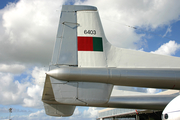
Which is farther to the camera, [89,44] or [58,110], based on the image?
[58,110]

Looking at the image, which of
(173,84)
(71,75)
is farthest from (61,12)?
(173,84)

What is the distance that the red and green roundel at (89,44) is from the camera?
8.81m

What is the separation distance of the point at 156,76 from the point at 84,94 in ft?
12.1

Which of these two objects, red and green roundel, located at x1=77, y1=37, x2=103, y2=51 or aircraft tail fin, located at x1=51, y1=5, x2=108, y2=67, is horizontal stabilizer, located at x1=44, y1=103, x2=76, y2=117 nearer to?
aircraft tail fin, located at x1=51, y1=5, x2=108, y2=67

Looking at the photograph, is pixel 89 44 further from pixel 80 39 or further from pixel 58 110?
A: pixel 58 110

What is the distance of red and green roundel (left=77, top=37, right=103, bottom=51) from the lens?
28.9 feet

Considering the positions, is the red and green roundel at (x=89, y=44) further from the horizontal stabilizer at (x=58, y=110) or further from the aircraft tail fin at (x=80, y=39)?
the horizontal stabilizer at (x=58, y=110)

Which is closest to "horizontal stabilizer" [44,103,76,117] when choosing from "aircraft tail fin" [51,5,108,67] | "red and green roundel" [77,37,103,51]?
"aircraft tail fin" [51,5,108,67]

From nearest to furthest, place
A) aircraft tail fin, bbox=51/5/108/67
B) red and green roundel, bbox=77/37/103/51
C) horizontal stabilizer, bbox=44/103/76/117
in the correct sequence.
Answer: aircraft tail fin, bbox=51/5/108/67 < red and green roundel, bbox=77/37/103/51 < horizontal stabilizer, bbox=44/103/76/117

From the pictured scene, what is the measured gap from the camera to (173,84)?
27.3 ft

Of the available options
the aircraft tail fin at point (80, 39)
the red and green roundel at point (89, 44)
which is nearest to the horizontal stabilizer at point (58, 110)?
the aircraft tail fin at point (80, 39)

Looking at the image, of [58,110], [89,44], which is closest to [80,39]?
[89,44]

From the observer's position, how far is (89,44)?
8906 mm

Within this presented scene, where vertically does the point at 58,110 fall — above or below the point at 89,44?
below
